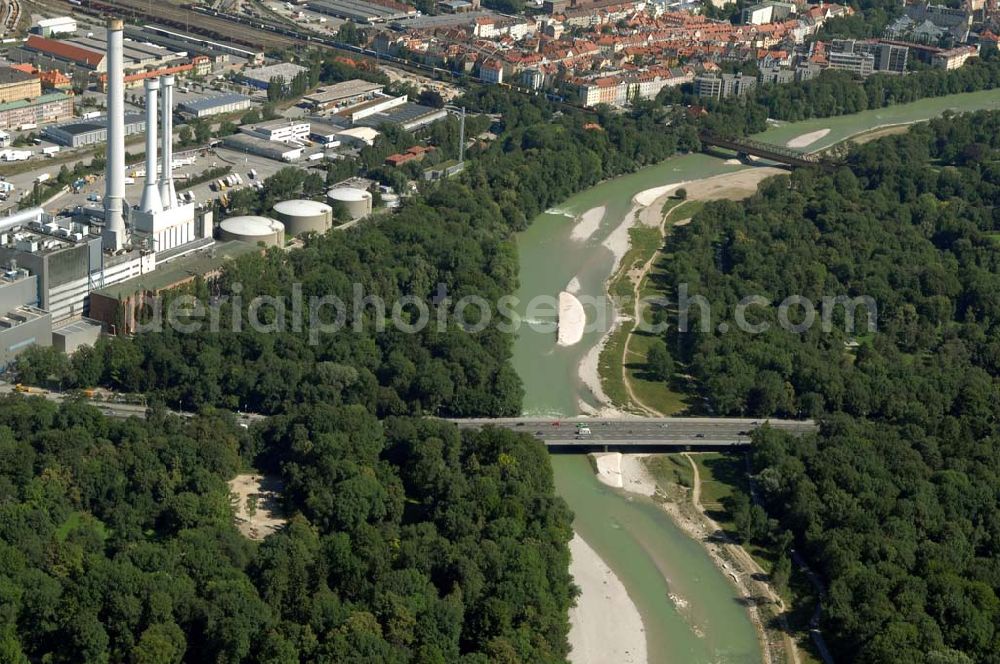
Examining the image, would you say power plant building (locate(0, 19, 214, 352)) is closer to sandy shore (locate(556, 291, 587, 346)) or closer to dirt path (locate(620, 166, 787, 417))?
sandy shore (locate(556, 291, 587, 346))

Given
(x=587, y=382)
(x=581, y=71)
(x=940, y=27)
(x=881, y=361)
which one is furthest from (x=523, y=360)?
(x=940, y=27)

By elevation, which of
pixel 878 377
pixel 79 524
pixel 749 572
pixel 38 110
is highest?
pixel 38 110

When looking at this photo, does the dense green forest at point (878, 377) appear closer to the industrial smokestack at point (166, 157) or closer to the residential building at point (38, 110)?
the industrial smokestack at point (166, 157)

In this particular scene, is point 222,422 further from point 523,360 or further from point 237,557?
point 523,360

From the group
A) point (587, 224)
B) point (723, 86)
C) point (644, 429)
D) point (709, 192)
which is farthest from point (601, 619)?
point (723, 86)

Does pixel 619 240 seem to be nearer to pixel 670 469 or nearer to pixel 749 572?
pixel 670 469

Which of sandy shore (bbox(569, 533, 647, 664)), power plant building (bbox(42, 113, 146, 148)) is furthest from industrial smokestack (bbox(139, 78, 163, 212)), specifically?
sandy shore (bbox(569, 533, 647, 664))

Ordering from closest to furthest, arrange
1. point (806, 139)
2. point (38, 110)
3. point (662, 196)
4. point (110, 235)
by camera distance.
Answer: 1. point (110, 235)
2. point (662, 196)
3. point (38, 110)
4. point (806, 139)

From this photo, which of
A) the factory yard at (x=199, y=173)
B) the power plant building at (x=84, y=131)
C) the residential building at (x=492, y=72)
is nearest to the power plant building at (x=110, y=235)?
the factory yard at (x=199, y=173)
